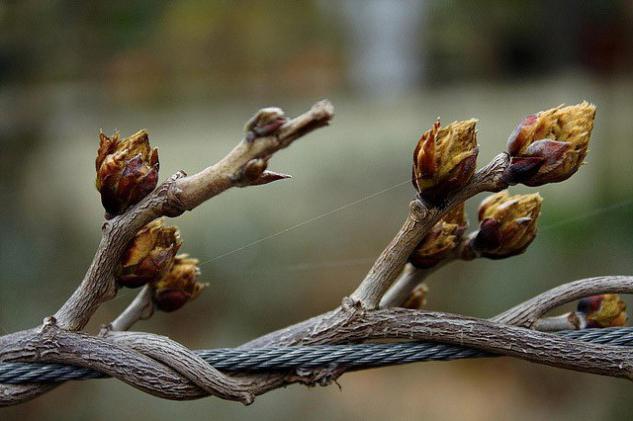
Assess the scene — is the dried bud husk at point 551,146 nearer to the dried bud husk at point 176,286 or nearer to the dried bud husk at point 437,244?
the dried bud husk at point 437,244

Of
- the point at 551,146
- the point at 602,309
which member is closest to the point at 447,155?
the point at 551,146

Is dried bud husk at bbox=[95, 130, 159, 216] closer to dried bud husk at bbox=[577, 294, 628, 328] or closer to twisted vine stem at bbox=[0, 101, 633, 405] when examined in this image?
twisted vine stem at bbox=[0, 101, 633, 405]

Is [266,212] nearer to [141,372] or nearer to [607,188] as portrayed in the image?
[607,188]

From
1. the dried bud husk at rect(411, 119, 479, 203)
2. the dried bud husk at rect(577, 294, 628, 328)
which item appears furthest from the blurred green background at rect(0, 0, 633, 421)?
the dried bud husk at rect(411, 119, 479, 203)

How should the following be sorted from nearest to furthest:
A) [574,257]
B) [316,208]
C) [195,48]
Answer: [574,257] → [316,208] → [195,48]

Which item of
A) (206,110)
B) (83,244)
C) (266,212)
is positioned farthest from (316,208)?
(206,110)

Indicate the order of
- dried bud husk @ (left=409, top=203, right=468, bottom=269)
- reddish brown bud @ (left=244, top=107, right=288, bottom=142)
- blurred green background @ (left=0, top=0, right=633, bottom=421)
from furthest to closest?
blurred green background @ (left=0, top=0, right=633, bottom=421) < dried bud husk @ (left=409, top=203, right=468, bottom=269) < reddish brown bud @ (left=244, top=107, right=288, bottom=142)

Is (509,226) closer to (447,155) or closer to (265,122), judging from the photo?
(447,155)

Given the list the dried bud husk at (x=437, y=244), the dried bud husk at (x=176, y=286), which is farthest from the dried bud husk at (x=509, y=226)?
the dried bud husk at (x=176, y=286)
